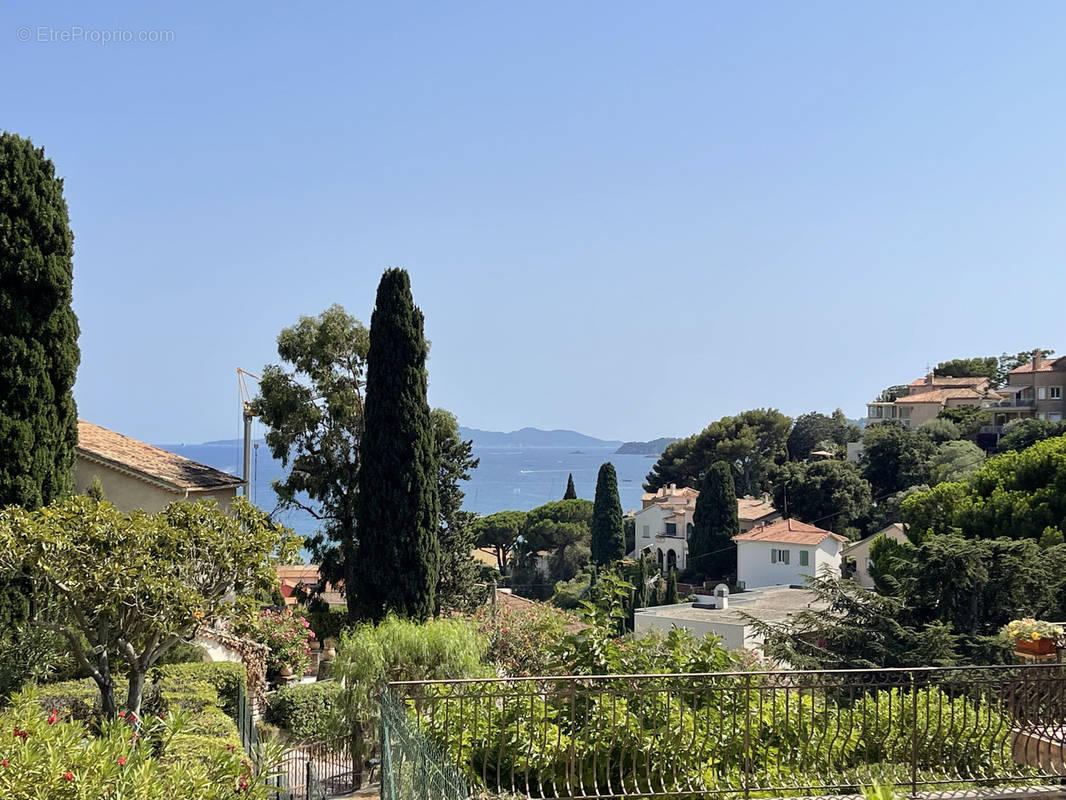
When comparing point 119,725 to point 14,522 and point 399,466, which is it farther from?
point 399,466

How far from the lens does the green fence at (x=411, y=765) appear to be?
524 centimetres

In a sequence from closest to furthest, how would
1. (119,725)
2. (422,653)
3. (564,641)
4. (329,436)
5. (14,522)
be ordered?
1. (119,725)
2. (564,641)
3. (14,522)
4. (422,653)
5. (329,436)

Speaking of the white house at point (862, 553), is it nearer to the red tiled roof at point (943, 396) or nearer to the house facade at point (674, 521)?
the house facade at point (674, 521)

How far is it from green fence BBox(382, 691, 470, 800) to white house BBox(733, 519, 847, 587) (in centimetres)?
4518

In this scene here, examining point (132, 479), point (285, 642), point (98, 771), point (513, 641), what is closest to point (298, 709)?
point (285, 642)

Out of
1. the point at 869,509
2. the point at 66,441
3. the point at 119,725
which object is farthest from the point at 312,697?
A: the point at 869,509

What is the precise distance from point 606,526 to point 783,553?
1198 cm

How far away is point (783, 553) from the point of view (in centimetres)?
4978

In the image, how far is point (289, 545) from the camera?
36.0 ft

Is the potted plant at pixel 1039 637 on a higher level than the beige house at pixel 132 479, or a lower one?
lower

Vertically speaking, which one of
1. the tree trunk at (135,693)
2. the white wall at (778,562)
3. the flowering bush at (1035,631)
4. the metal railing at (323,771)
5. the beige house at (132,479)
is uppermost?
the beige house at (132,479)

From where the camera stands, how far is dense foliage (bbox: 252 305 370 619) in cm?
2502

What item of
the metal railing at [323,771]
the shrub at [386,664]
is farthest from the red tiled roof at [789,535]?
the shrub at [386,664]

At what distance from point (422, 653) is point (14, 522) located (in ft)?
19.7
